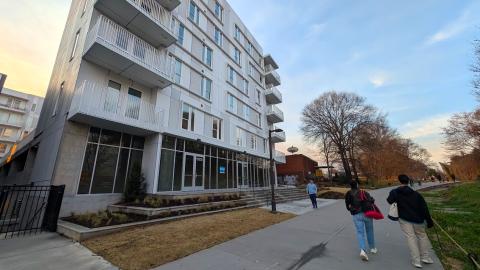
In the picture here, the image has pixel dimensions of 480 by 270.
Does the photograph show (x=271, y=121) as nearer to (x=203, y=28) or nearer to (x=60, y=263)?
(x=203, y=28)

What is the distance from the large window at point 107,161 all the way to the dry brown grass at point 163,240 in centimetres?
485

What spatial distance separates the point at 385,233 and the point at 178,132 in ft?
40.8

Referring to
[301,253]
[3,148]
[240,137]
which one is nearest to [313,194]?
[301,253]

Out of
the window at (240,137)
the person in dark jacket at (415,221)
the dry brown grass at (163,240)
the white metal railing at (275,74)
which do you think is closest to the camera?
the person in dark jacket at (415,221)

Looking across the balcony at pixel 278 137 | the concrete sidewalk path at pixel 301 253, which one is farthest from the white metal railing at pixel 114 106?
the balcony at pixel 278 137

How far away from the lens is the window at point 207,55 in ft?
65.1

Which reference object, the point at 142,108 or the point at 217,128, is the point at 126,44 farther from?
the point at 217,128

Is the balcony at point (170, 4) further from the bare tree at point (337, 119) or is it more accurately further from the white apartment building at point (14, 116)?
the white apartment building at point (14, 116)

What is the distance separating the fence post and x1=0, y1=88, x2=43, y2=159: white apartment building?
5267 cm

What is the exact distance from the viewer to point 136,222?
28.1 feet

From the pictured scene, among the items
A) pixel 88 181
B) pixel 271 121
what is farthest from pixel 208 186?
pixel 271 121

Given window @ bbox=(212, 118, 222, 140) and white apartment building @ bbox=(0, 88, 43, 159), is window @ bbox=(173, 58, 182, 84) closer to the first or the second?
window @ bbox=(212, 118, 222, 140)

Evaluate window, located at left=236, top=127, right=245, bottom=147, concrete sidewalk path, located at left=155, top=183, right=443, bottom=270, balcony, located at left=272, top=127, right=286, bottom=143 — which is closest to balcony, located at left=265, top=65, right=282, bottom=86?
balcony, located at left=272, top=127, right=286, bottom=143

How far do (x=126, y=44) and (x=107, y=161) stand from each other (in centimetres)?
691
